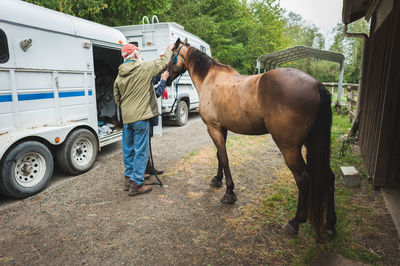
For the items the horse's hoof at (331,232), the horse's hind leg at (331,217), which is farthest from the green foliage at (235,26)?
the horse's hoof at (331,232)

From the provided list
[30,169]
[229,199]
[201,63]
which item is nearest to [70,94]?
[30,169]

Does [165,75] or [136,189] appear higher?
[165,75]

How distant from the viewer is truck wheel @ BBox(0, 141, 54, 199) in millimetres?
3190

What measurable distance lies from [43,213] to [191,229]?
197 centimetres

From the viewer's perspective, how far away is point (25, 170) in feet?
11.3

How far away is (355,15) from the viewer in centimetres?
576

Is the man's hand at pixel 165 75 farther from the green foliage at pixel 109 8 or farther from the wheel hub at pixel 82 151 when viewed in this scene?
the green foliage at pixel 109 8

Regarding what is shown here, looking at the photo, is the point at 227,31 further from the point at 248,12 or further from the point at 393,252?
the point at 393,252

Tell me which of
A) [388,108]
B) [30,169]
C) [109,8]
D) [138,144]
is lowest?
[30,169]

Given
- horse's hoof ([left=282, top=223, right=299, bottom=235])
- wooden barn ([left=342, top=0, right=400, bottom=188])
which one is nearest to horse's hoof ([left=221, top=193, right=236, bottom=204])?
horse's hoof ([left=282, top=223, right=299, bottom=235])

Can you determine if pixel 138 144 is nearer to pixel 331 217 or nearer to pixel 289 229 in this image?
pixel 289 229

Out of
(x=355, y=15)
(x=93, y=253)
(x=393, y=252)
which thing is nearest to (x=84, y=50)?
(x=93, y=253)

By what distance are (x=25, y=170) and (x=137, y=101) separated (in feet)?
6.38

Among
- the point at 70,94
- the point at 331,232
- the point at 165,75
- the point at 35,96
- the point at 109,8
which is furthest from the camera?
the point at 109,8
